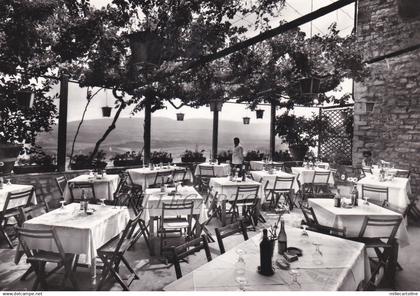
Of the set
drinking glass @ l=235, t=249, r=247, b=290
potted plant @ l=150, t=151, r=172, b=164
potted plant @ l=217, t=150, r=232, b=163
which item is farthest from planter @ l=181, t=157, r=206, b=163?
drinking glass @ l=235, t=249, r=247, b=290

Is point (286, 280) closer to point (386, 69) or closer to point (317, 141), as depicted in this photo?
point (386, 69)

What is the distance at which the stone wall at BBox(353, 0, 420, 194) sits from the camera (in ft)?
25.4

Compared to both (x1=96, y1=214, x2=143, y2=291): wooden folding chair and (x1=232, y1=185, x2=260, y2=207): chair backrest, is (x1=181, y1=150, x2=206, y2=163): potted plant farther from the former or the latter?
(x1=96, y1=214, x2=143, y2=291): wooden folding chair

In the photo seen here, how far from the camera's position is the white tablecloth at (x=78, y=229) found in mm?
3148

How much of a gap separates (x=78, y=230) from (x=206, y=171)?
572 cm

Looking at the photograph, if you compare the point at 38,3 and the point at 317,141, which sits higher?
the point at 38,3

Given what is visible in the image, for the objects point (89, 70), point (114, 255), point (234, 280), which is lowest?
point (114, 255)

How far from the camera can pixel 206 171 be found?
28.7ft

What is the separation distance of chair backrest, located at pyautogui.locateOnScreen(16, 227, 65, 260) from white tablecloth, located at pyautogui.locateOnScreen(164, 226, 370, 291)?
1509 mm

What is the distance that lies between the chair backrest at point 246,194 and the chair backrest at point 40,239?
2967mm

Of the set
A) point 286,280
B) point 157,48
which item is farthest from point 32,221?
point 286,280

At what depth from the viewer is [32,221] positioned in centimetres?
332

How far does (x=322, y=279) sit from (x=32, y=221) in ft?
9.36

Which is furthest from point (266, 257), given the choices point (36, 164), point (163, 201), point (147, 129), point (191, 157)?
point (191, 157)
